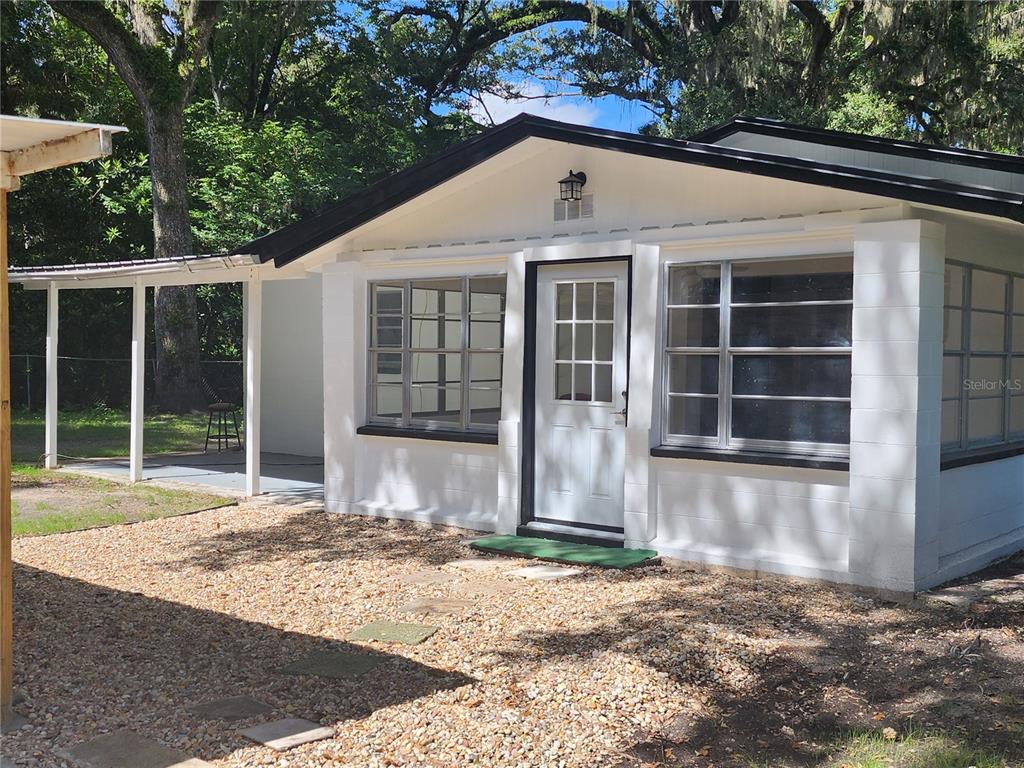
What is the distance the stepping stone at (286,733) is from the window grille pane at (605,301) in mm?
4506

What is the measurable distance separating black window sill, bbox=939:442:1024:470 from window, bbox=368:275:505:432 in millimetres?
3608

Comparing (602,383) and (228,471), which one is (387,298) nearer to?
(602,383)

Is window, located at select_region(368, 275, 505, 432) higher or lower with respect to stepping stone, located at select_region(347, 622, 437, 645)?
higher

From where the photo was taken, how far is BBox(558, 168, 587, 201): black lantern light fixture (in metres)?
8.01

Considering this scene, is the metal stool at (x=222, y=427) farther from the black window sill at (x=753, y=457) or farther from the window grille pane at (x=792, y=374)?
the window grille pane at (x=792, y=374)

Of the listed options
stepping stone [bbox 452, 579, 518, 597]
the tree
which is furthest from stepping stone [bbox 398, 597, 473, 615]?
the tree

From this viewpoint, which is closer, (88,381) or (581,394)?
(581,394)

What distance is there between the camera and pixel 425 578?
7113mm

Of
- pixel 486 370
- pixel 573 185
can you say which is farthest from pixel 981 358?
pixel 486 370

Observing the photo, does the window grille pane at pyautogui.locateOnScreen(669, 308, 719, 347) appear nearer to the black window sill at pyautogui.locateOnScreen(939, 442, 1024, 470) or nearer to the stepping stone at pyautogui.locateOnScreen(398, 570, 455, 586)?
the black window sill at pyautogui.locateOnScreen(939, 442, 1024, 470)

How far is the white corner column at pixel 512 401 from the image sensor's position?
8.35 meters

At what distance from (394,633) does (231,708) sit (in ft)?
4.40

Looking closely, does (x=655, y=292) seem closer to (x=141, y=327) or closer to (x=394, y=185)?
(x=394, y=185)

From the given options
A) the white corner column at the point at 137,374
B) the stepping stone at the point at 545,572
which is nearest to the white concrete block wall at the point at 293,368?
the white corner column at the point at 137,374
